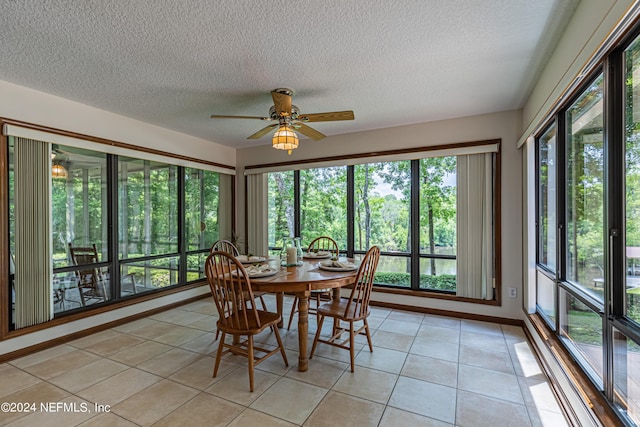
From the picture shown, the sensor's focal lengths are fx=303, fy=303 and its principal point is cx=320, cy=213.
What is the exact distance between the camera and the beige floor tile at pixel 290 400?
6.50 feet

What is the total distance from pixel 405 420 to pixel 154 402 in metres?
1.71

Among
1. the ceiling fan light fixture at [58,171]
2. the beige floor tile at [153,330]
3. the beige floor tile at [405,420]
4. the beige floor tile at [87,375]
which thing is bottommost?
the beige floor tile at [153,330]

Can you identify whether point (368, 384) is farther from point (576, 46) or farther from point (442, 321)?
point (576, 46)

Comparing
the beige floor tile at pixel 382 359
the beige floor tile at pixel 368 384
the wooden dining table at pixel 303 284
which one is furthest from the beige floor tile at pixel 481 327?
the wooden dining table at pixel 303 284

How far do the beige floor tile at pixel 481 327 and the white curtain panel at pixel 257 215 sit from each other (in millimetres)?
3139

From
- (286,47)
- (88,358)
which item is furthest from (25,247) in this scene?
(286,47)

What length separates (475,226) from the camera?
12.2 feet

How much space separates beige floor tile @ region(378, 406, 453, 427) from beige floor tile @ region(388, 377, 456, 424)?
0.04 meters

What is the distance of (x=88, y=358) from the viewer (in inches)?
110

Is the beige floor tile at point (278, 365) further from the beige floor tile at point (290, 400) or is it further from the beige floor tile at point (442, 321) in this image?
the beige floor tile at point (442, 321)

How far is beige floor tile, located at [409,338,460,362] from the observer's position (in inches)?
109

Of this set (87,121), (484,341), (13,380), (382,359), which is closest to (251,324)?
(382,359)

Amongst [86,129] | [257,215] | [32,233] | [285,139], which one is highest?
[86,129]

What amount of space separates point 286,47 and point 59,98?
2603 millimetres
